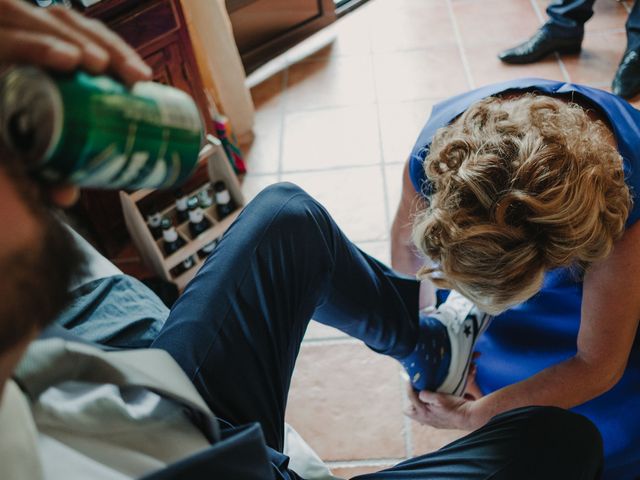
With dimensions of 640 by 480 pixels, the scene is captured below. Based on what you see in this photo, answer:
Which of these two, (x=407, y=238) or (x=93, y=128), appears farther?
(x=407, y=238)

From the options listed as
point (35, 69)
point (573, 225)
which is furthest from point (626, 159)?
point (35, 69)

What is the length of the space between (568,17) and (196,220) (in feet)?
4.79

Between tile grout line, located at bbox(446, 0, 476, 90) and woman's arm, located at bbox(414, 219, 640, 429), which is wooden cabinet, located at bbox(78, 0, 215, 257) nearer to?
tile grout line, located at bbox(446, 0, 476, 90)

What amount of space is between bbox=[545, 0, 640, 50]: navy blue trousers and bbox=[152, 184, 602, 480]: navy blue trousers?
1.49 m

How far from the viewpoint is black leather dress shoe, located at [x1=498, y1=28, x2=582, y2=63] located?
2.04 m

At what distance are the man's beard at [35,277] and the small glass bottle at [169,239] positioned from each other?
978mm

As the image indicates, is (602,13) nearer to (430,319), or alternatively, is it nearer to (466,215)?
(430,319)

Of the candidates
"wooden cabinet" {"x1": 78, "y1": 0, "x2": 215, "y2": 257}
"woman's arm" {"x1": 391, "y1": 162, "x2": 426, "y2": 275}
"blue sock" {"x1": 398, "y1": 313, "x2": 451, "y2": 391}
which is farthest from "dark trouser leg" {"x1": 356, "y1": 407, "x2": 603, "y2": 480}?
"wooden cabinet" {"x1": 78, "y1": 0, "x2": 215, "y2": 257}

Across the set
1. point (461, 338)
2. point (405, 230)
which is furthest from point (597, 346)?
point (405, 230)

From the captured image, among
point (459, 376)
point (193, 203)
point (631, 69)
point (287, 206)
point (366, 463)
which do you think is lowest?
point (366, 463)

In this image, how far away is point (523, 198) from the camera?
2.51 ft

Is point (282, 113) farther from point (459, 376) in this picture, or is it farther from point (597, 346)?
point (597, 346)

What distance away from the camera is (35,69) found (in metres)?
0.45

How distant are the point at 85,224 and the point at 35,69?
1.25 metres
